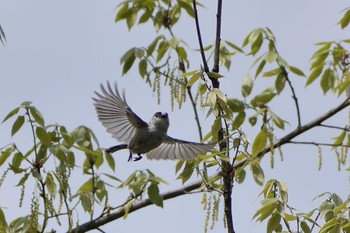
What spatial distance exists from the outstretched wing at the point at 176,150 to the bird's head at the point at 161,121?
6.1 inches

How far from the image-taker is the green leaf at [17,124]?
462 centimetres

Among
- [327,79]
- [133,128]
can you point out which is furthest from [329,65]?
[133,128]

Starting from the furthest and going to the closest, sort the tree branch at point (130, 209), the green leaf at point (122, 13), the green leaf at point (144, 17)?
the green leaf at point (144, 17), the green leaf at point (122, 13), the tree branch at point (130, 209)

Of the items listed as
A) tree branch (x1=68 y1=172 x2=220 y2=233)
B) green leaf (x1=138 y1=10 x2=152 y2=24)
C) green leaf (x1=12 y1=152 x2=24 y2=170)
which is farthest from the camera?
green leaf (x1=138 y1=10 x2=152 y2=24)

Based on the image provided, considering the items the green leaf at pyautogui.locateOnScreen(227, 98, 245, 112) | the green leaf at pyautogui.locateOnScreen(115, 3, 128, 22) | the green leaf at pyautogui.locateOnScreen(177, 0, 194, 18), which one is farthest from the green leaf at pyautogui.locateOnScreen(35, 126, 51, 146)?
the green leaf at pyautogui.locateOnScreen(177, 0, 194, 18)

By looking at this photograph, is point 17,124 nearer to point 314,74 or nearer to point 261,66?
point 261,66

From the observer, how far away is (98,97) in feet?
25.4

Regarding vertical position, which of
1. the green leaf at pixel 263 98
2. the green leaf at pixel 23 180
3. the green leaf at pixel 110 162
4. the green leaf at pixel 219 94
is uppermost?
the green leaf at pixel 263 98

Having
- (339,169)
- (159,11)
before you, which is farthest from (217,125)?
(159,11)

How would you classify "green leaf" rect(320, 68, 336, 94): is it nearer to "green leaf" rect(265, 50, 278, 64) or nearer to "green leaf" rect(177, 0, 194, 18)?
"green leaf" rect(265, 50, 278, 64)

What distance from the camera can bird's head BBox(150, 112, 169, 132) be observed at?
26.0 feet

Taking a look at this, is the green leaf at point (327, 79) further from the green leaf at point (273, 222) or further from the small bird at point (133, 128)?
the small bird at point (133, 128)

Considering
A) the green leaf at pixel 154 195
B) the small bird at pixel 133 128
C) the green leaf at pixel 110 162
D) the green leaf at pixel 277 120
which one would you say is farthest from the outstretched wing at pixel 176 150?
the green leaf at pixel 154 195

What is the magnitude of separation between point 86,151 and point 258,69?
131 centimetres
